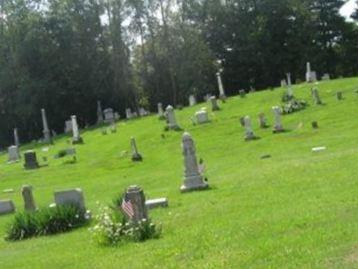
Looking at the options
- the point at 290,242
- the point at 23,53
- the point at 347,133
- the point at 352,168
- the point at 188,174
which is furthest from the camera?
the point at 23,53

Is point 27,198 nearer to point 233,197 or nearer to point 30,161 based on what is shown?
point 233,197

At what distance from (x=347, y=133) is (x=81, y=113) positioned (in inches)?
1728

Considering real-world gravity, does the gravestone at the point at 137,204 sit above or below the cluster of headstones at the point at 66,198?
above

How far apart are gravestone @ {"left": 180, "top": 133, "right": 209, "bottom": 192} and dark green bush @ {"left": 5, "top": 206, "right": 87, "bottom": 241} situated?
4.05m

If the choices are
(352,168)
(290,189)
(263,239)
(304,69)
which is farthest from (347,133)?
(304,69)

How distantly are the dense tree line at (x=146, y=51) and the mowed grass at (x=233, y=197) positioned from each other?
97.4 ft

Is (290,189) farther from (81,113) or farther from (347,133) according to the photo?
(81,113)

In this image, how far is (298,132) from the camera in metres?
30.5

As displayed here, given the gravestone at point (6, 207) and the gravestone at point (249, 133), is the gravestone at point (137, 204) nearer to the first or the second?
the gravestone at point (6, 207)

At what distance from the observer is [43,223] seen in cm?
1589

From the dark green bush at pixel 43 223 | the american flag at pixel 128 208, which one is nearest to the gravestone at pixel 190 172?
the dark green bush at pixel 43 223

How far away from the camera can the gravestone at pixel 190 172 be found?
19.2m

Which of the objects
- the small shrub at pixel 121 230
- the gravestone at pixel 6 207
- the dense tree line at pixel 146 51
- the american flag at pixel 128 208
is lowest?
the gravestone at pixel 6 207

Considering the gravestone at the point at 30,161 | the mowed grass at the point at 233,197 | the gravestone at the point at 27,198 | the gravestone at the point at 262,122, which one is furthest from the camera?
the gravestone at the point at 30,161
